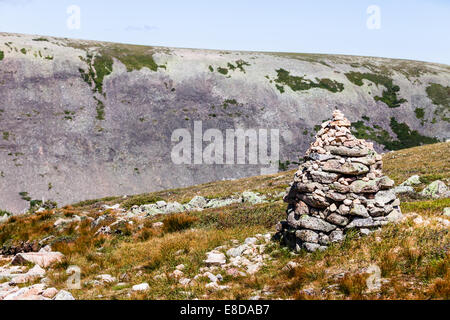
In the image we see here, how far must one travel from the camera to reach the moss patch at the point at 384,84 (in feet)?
282

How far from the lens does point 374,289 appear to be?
7.51m

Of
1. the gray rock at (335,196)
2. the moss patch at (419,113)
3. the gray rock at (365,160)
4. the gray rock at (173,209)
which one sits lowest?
the gray rock at (173,209)

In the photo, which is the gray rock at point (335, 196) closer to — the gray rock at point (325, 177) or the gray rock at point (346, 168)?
the gray rock at point (325, 177)

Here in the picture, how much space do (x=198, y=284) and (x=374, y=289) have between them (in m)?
4.54

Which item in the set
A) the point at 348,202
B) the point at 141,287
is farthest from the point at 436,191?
the point at 141,287

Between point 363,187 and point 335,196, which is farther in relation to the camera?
point 363,187

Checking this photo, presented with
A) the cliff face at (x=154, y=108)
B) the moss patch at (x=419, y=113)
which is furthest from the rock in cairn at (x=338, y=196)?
the moss patch at (x=419, y=113)

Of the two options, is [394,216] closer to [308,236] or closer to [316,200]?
[316,200]

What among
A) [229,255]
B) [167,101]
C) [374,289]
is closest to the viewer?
[374,289]

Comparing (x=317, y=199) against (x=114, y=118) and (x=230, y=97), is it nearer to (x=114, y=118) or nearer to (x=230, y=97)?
(x=114, y=118)

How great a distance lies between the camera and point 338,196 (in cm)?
1083

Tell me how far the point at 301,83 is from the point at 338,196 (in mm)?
76038

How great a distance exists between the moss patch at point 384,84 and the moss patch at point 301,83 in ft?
25.1
